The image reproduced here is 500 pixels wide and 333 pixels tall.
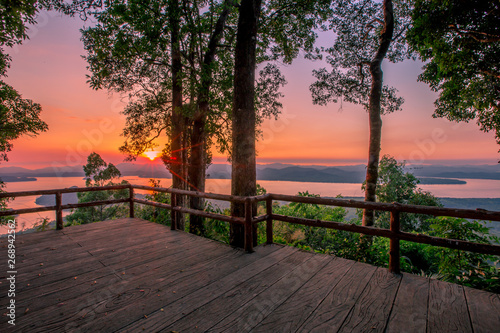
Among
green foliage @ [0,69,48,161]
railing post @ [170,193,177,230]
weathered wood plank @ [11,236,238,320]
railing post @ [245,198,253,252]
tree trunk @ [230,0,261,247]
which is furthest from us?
green foliage @ [0,69,48,161]

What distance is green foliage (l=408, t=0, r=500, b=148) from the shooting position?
301 inches

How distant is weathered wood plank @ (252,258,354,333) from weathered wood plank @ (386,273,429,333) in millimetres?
731

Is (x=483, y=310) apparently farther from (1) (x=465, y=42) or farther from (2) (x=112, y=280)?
(1) (x=465, y=42)

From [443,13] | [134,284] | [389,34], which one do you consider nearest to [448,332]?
[134,284]

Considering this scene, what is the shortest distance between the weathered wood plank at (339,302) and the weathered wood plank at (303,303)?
0.19ft

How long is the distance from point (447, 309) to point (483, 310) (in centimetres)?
39

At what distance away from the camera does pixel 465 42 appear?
319 inches

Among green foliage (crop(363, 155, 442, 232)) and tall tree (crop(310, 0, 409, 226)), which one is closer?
tall tree (crop(310, 0, 409, 226))

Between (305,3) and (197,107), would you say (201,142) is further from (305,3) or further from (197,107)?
(305,3)

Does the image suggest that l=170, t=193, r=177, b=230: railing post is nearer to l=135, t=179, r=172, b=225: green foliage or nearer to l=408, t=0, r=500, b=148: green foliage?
l=135, t=179, r=172, b=225: green foliage

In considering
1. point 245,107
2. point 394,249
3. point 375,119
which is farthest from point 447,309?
point 375,119

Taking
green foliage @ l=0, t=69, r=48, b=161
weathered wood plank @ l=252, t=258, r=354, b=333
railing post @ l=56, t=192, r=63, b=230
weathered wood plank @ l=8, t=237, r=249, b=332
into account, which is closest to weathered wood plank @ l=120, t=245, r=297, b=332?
weathered wood plank @ l=8, t=237, r=249, b=332

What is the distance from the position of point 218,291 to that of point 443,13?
10.9 metres

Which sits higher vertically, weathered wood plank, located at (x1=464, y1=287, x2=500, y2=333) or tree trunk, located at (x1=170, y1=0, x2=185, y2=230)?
tree trunk, located at (x1=170, y1=0, x2=185, y2=230)
